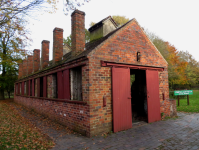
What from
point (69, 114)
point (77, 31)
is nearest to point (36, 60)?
point (77, 31)

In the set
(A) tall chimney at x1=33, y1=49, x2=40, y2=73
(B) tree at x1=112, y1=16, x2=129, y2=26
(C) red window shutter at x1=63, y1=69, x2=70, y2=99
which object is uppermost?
(B) tree at x1=112, y1=16, x2=129, y2=26

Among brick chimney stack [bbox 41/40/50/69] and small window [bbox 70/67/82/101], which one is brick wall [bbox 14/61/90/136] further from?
brick chimney stack [bbox 41/40/50/69]

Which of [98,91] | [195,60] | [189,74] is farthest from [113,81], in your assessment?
[195,60]

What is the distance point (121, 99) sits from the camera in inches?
243

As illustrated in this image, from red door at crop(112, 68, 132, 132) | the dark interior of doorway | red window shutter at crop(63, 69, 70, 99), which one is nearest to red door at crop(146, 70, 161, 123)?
the dark interior of doorway

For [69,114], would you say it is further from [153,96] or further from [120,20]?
[120,20]

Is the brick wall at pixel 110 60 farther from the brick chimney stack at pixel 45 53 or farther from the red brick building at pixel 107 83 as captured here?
the brick chimney stack at pixel 45 53

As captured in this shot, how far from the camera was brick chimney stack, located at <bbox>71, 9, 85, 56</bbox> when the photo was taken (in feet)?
24.4

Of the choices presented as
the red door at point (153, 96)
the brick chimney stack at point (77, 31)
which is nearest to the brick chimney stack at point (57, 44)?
the brick chimney stack at point (77, 31)

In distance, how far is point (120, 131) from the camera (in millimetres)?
5965

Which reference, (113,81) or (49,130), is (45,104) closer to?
(49,130)

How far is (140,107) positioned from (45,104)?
20.5ft

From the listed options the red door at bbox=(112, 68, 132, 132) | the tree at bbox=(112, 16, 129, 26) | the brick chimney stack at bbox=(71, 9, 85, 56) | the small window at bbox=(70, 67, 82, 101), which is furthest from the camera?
the tree at bbox=(112, 16, 129, 26)

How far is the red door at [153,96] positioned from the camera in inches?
285
